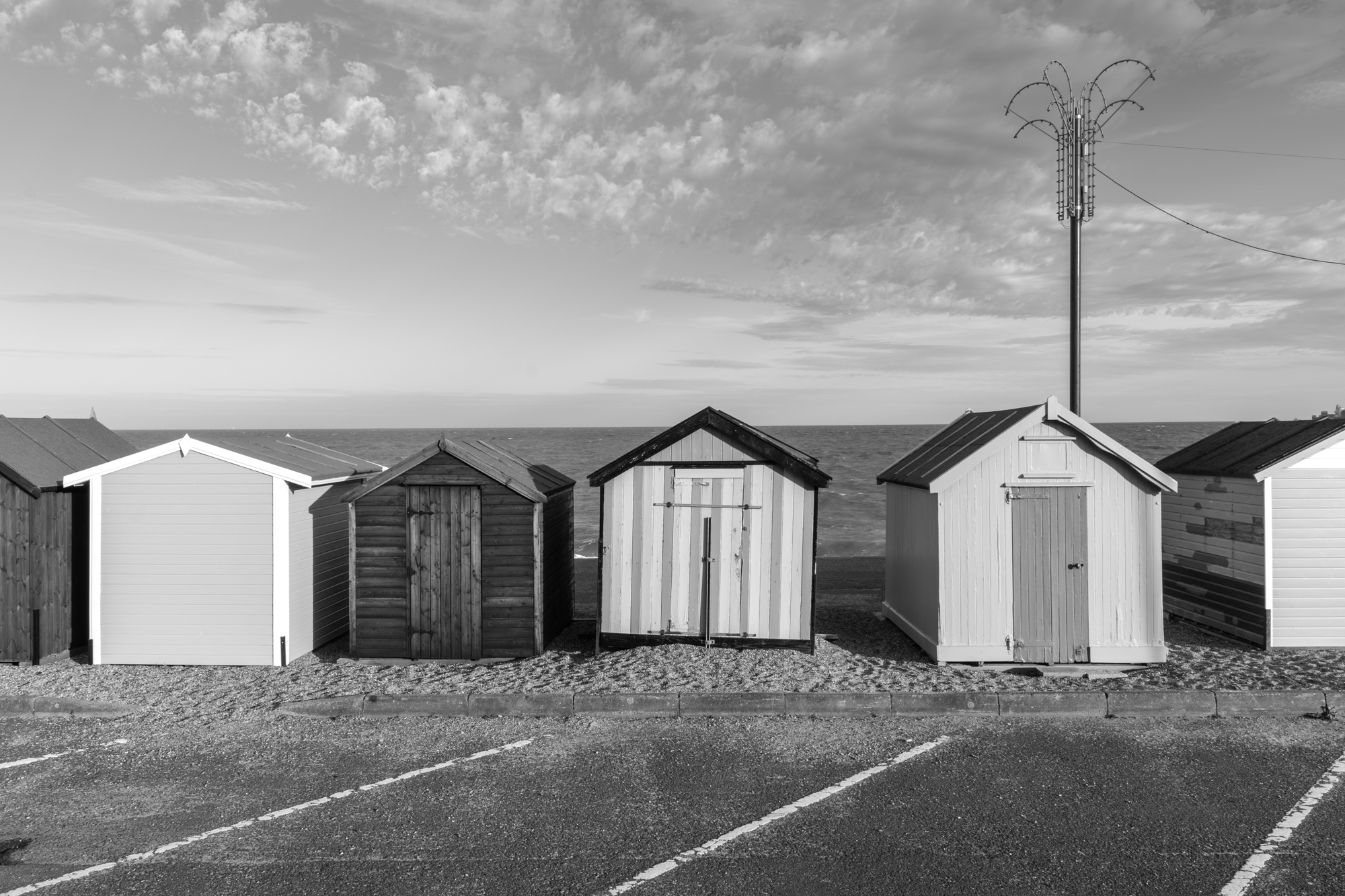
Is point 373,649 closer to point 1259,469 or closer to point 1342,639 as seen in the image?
point 1259,469

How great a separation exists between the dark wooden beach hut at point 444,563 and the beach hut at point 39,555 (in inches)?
157

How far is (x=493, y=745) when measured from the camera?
8352 millimetres

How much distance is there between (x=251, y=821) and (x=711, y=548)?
6.36 meters

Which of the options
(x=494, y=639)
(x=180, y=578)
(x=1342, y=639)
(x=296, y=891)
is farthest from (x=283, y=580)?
(x=1342, y=639)

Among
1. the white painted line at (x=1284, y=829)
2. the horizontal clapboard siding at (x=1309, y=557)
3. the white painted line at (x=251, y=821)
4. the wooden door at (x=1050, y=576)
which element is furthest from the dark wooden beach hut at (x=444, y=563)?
the horizontal clapboard siding at (x=1309, y=557)

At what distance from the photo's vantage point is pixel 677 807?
6.86 m

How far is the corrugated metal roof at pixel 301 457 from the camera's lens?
1188 cm

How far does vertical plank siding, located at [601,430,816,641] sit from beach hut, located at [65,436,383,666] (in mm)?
4161

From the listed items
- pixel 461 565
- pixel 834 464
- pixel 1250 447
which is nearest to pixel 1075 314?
pixel 1250 447

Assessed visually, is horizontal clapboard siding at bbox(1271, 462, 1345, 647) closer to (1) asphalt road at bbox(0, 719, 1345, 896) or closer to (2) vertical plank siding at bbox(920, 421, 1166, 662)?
(2) vertical plank siding at bbox(920, 421, 1166, 662)

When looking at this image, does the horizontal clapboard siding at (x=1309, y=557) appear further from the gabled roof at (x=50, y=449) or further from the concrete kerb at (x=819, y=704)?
the gabled roof at (x=50, y=449)

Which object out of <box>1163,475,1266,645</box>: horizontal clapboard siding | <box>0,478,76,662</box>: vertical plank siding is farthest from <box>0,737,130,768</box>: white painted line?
<box>1163,475,1266,645</box>: horizontal clapboard siding

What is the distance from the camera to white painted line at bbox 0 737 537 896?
575 cm

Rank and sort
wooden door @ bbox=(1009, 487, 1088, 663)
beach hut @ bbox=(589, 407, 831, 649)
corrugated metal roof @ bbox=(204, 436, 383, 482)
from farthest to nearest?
corrugated metal roof @ bbox=(204, 436, 383, 482) → beach hut @ bbox=(589, 407, 831, 649) → wooden door @ bbox=(1009, 487, 1088, 663)
